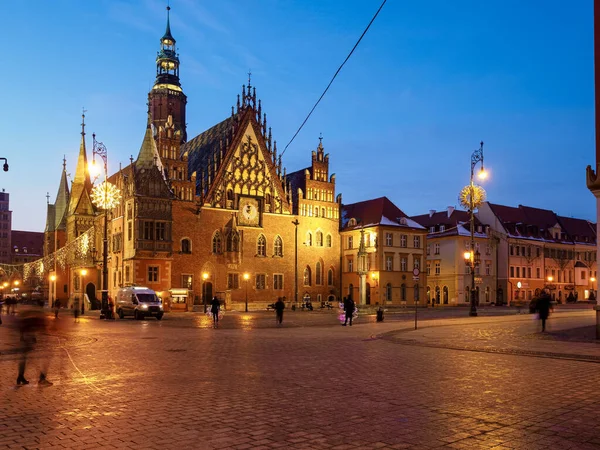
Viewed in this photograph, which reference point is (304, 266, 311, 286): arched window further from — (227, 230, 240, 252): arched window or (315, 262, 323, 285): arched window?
(227, 230, 240, 252): arched window

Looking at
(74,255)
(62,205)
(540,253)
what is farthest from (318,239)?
(62,205)

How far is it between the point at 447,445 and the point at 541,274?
84.7 metres

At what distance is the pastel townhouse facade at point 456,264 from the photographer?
244ft

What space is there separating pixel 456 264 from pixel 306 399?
67535 millimetres

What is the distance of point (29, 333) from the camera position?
39.3 ft

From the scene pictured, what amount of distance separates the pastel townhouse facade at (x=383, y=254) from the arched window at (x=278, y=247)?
8621mm

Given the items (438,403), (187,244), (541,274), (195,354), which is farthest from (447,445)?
(541,274)

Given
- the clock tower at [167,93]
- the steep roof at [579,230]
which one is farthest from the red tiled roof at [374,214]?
the steep roof at [579,230]

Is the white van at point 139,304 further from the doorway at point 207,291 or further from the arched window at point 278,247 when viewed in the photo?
the arched window at point 278,247

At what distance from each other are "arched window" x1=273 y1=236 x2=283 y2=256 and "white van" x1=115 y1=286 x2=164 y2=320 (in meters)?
24.7

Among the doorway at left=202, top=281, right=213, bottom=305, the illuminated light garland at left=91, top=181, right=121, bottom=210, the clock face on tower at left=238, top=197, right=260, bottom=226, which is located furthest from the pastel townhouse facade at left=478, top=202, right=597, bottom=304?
the illuminated light garland at left=91, top=181, right=121, bottom=210

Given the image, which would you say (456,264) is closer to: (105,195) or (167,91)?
(167,91)

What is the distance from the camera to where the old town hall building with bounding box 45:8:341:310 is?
55.8 metres

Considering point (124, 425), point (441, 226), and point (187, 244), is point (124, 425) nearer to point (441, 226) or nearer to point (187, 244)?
point (187, 244)
